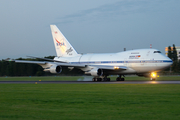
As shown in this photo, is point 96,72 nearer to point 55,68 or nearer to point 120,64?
point 120,64

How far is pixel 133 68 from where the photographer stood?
134 feet

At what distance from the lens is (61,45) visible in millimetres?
52312

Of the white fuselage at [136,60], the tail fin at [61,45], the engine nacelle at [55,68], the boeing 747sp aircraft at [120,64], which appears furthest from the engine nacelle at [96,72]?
the tail fin at [61,45]

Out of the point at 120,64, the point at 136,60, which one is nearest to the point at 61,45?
the point at 120,64

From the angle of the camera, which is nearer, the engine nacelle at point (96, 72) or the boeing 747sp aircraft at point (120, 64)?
the boeing 747sp aircraft at point (120, 64)

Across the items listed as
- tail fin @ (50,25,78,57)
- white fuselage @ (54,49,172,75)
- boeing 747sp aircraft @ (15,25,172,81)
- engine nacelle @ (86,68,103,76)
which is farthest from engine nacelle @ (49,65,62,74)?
tail fin @ (50,25,78,57)

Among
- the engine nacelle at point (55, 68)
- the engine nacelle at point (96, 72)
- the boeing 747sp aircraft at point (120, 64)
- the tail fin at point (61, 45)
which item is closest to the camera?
the boeing 747sp aircraft at point (120, 64)

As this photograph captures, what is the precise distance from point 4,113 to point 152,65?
102 feet

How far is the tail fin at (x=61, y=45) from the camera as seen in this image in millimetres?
51344

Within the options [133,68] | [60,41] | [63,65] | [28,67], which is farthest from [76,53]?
[28,67]

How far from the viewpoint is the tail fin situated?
5134 centimetres

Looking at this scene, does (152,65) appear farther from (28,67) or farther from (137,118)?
(28,67)

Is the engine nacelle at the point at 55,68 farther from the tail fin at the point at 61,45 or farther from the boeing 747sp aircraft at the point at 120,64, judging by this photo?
the tail fin at the point at 61,45

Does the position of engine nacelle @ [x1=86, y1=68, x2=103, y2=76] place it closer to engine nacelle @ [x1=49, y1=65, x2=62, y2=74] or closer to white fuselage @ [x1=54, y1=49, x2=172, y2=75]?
white fuselage @ [x1=54, y1=49, x2=172, y2=75]
